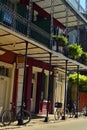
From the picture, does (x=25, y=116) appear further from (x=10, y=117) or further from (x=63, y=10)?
(x=63, y=10)

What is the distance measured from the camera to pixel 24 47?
2003 cm

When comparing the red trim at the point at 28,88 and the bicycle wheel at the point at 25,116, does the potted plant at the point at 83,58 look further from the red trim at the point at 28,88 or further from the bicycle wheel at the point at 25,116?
the bicycle wheel at the point at 25,116

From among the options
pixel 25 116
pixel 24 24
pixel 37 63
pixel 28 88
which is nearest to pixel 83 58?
pixel 37 63

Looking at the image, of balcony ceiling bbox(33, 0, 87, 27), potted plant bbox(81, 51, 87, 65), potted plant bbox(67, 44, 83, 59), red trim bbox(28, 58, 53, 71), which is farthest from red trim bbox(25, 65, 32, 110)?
potted plant bbox(81, 51, 87, 65)

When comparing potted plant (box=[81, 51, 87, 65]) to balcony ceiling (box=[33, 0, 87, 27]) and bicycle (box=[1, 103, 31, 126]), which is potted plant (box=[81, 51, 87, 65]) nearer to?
balcony ceiling (box=[33, 0, 87, 27])


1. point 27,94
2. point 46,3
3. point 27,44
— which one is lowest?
point 27,94

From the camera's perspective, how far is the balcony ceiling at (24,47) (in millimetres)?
16938

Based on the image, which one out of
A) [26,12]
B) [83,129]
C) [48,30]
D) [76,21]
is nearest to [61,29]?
[76,21]

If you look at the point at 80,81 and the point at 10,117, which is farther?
the point at 80,81

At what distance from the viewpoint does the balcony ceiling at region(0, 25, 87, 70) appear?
55.6ft

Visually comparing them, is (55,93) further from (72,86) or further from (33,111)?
(72,86)

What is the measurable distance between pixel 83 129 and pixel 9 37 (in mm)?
5648

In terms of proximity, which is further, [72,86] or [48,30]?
[72,86]

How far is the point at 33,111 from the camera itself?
24.8m
